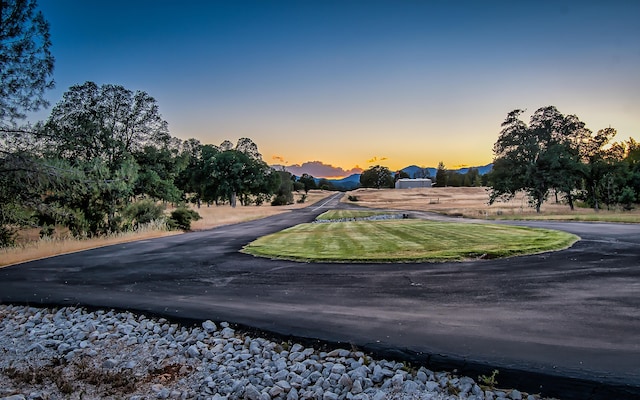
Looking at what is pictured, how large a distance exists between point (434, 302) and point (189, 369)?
466 cm

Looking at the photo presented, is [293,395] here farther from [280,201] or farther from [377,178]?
[377,178]

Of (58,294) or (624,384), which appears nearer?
(624,384)

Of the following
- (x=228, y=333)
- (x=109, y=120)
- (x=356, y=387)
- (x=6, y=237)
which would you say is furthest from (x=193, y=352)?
(x=109, y=120)

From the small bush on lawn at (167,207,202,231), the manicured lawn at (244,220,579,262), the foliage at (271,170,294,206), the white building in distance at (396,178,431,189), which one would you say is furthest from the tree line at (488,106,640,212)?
the white building in distance at (396,178,431,189)

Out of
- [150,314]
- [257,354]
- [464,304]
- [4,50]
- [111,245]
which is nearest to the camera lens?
[257,354]

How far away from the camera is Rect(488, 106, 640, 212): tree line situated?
36.7 metres

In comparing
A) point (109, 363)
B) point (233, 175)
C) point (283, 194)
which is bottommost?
point (109, 363)

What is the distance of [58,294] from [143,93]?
22831mm

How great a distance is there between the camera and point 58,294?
9055 millimetres

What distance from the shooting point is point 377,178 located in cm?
15775

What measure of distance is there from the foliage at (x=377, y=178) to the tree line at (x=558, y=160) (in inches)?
4499

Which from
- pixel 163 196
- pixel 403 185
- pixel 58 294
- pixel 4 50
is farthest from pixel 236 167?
pixel 403 185

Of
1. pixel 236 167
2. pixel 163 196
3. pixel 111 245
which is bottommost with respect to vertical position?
pixel 111 245

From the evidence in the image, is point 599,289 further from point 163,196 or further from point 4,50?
point 163,196
